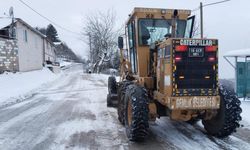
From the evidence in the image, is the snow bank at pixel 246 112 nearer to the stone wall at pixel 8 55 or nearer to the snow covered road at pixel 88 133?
the snow covered road at pixel 88 133

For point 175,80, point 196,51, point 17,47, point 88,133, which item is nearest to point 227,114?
point 175,80

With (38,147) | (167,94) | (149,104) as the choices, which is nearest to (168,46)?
(167,94)

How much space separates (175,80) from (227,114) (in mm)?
1448

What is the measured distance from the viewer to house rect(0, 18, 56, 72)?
28641 millimetres

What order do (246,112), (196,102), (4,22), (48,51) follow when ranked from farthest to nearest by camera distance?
1. (48,51)
2. (4,22)
3. (246,112)
4. (196,102)

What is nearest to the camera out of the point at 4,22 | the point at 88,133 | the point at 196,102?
the point at 196,102

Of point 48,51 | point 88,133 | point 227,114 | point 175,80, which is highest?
point 48,51

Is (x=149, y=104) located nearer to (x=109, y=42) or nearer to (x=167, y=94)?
(x=167, y=94)

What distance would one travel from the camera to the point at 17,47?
31.5 metres

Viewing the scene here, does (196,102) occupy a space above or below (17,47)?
below

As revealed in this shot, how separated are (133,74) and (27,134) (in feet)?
10.6

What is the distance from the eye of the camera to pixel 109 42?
5003 centimetres

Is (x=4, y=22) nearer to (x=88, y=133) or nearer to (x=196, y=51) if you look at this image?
(x=88, y=133)

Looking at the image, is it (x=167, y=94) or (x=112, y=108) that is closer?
(x=167, y=94)
